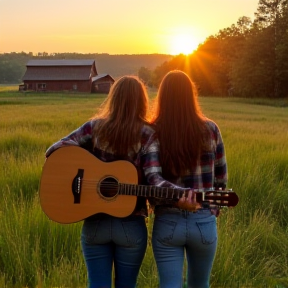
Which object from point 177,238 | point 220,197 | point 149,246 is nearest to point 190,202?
point 220,197

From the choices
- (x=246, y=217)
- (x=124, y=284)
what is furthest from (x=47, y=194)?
(x=246, y=217)

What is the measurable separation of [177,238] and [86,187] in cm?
67

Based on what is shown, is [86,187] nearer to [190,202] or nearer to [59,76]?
[190,202]

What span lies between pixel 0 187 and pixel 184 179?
11.9 ft

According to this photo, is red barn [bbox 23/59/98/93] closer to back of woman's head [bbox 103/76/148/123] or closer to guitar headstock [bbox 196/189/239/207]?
back of woman's head [bbox 103/76/148/123]

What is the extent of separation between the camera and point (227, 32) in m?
71.2

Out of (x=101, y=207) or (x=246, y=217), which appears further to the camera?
(x=246, y=217)

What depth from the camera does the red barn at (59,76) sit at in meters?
76.9

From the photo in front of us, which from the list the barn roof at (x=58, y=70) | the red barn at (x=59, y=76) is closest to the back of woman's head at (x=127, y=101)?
the red barn at (x=59, y=76)

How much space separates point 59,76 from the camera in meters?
78.2

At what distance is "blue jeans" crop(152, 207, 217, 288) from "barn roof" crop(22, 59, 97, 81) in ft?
245

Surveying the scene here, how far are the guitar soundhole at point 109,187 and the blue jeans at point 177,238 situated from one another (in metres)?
0.30

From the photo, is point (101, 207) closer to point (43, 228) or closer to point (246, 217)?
point (43, 228)

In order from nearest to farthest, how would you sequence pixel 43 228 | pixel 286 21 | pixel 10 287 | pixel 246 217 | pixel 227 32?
1. pixel 10 287
2. pixel 43 228
3. pixel 246 217
4. pixel 286 21
5. pixel 227 32
